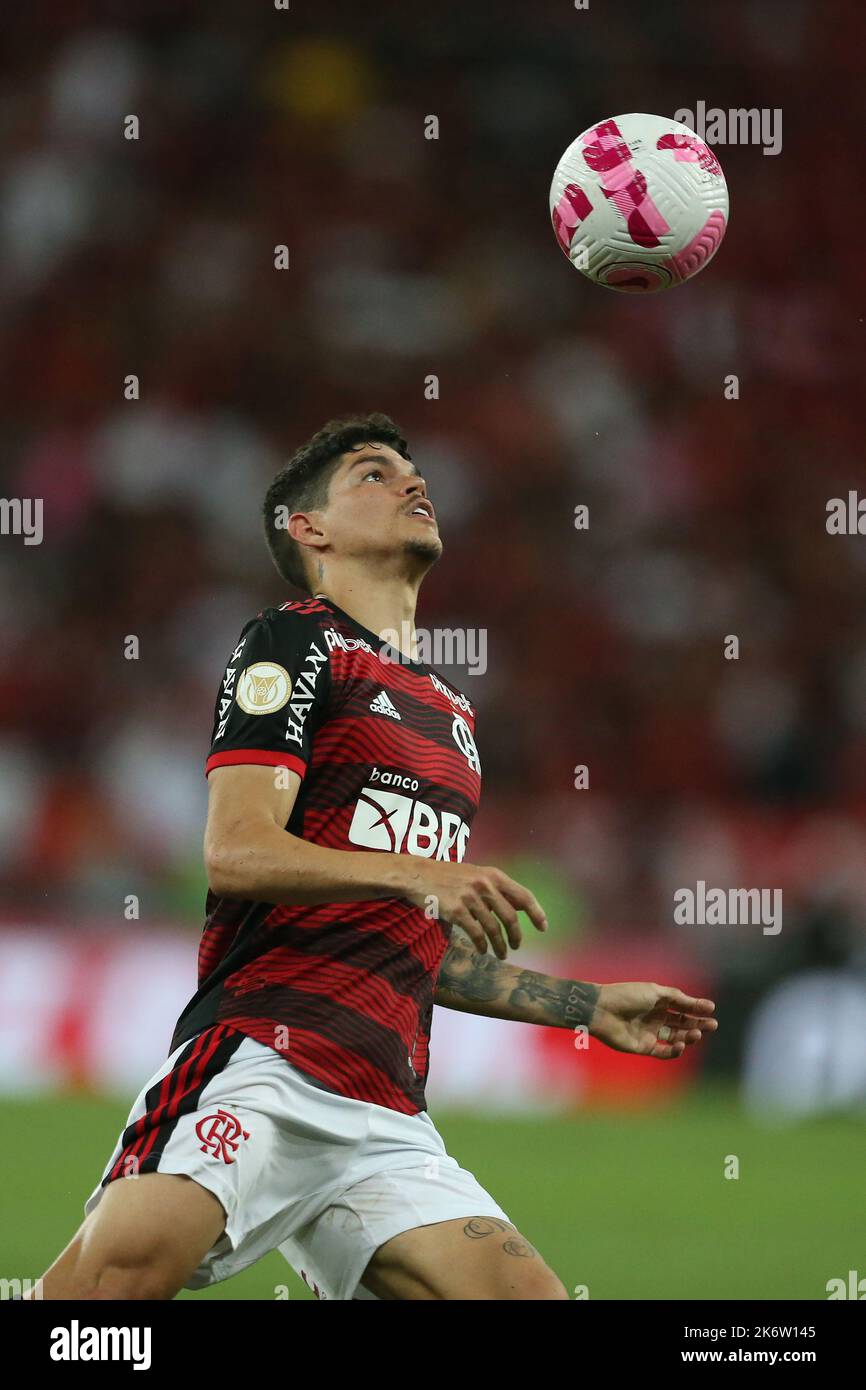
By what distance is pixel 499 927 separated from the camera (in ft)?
10.9

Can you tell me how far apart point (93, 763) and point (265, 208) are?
633 cm

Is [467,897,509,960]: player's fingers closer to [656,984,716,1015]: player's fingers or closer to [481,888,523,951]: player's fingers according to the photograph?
[481,888,523,951]: player's fingers

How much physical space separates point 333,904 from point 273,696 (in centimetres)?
45

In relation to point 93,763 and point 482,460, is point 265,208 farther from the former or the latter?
point 93,763

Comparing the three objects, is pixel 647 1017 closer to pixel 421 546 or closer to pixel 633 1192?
pixel 421 546

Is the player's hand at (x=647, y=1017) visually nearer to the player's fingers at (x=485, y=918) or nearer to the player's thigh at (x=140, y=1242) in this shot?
the player's fingers at (x=485, y=918)

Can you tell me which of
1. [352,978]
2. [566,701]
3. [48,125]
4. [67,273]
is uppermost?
[48,125]

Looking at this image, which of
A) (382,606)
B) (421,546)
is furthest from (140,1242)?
(421,546)

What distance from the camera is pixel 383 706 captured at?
156 inches

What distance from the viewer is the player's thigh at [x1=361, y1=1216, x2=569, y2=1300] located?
3.58m

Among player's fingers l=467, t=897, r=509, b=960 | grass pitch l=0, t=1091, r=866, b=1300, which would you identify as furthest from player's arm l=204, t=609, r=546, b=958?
grass pitch l=0, t=1091, r=866, b=1300

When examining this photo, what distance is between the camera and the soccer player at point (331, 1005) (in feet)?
11.2

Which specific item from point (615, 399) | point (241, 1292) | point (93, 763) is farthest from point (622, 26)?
point (241, 1292)

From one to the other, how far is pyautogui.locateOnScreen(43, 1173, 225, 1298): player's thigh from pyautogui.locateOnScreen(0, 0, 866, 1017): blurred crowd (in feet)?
23.2
